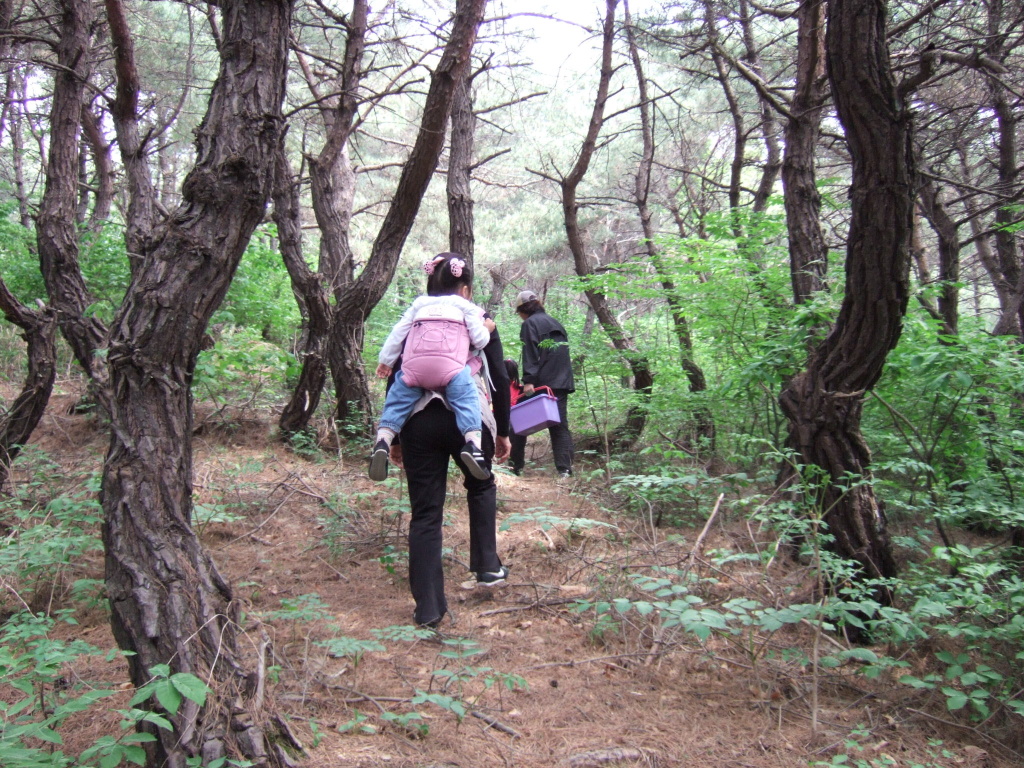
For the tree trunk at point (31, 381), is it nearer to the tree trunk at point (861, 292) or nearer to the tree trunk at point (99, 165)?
the tree trunk at point (99, 165)

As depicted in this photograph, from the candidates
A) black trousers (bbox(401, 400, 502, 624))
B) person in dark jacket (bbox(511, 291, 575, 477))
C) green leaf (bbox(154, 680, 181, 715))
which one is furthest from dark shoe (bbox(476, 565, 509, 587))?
person in dark jacket (bbox(511, 291, 575, 477))

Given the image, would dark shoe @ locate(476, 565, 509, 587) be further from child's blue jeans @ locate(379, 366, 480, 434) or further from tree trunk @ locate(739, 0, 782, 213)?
tree trunk @ locate(739, 0, 782, 213)

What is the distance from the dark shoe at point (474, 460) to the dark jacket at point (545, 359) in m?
3.60

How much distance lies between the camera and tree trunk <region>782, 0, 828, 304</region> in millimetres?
4738

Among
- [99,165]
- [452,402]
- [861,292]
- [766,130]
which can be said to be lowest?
[452,402]

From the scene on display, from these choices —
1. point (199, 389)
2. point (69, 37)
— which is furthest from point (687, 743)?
point (69, 37)

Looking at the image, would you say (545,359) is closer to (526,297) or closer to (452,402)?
(526,297)

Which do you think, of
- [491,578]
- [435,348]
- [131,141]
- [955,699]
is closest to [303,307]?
[131,141]

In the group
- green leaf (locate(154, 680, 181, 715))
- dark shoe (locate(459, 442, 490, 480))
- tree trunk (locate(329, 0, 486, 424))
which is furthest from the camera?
tree trunk (locate(329, 0, 486, 424))

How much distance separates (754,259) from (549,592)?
384cm

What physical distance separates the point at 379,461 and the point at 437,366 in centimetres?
52

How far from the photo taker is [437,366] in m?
3.29

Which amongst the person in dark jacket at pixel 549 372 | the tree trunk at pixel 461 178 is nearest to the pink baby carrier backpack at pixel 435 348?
the person in dark jacket at pixel 549 372

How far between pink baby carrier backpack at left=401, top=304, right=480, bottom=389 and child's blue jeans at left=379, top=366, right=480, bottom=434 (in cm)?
4
